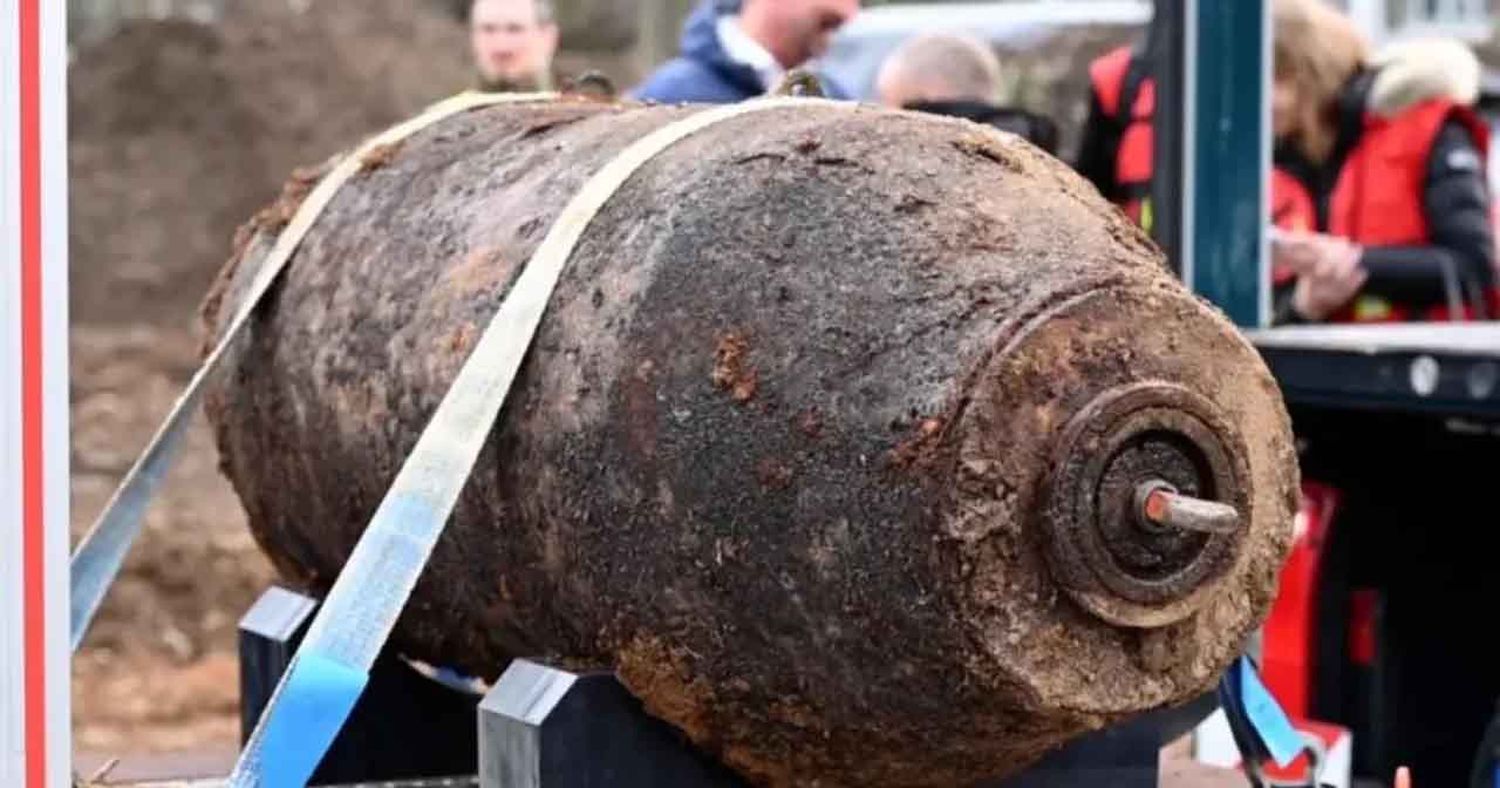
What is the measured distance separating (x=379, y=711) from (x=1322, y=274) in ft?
7.54

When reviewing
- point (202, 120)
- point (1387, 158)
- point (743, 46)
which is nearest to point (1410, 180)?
point (1387, 158)

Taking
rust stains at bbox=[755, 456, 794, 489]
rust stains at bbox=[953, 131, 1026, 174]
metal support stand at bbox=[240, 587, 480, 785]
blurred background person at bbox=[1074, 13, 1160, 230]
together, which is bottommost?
metal support stand at bbox=[240, 587, 480, 785]

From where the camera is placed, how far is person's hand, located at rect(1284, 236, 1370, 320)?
5.18 m

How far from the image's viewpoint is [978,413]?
256cm

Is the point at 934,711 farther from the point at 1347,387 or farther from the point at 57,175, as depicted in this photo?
the point at 1347,387

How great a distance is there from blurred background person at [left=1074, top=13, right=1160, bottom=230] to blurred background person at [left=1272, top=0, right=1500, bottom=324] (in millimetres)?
290

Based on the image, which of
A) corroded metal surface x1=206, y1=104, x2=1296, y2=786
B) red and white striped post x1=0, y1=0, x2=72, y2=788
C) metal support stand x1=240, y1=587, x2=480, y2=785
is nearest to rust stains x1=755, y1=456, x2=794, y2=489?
corroded metal surface x1=206, y1=104, x2=1296, y2=786

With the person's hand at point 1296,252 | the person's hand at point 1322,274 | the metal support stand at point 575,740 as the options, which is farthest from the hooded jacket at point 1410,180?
the metal support stand at point 575,740

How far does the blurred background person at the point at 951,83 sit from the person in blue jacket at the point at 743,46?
2.15 ft

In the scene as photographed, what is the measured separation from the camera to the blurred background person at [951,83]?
6.16 metres

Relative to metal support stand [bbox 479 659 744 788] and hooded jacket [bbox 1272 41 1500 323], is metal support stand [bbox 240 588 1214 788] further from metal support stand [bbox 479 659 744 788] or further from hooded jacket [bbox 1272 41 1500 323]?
hooded jacket [bbox 1272 41 1500 323]

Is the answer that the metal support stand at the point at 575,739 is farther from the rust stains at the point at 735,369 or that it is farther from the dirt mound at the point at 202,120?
the dirt mound at the point at 202,120

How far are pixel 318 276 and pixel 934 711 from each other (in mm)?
1135

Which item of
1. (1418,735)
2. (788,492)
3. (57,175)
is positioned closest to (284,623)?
(788,492)
